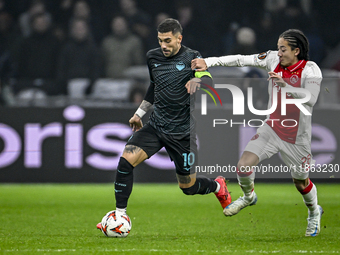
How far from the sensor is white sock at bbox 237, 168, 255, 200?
510 cm

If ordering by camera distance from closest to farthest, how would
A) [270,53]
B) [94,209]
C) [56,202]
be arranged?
[270,53]
[94,209]
[56,202]

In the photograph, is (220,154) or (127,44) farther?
(127,44)

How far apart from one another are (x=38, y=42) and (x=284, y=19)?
4884 mm

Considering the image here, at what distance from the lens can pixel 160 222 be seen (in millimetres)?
6047

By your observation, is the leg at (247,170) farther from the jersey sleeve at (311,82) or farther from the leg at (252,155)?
the jersey sleeve at (311,82)

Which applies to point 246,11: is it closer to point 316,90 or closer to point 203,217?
point 203,217

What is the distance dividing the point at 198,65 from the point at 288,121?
0.96m

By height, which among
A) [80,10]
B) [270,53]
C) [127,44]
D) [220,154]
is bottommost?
[220,154]

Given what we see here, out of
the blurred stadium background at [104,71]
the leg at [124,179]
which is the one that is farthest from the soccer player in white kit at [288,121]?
the blurred stadium background at [104,71]

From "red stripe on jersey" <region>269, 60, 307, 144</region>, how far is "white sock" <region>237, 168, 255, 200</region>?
466 mm

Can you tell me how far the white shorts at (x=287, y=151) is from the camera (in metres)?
4.98

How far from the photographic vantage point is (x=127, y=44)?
34.4 feet

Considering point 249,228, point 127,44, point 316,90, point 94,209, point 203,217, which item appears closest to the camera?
point 316,90

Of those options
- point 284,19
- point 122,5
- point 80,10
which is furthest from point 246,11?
point 80,10
